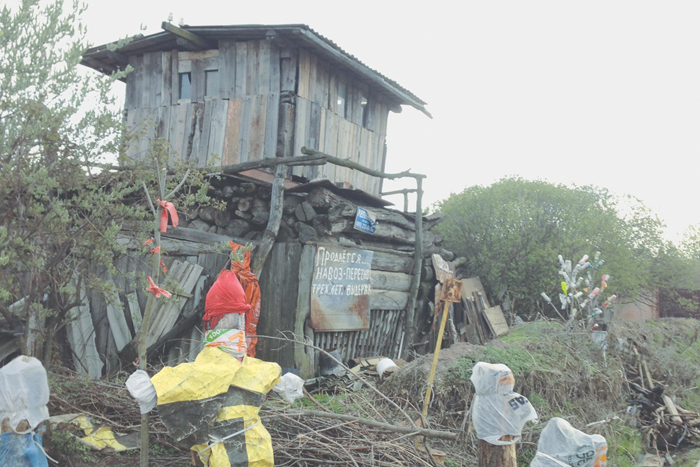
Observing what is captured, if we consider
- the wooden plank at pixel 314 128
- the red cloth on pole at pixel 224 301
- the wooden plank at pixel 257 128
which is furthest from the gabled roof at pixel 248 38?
the red cloth on pole at pixel 224 301

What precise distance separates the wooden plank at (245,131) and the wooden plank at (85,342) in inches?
180

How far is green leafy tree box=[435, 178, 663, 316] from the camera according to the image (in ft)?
43.0

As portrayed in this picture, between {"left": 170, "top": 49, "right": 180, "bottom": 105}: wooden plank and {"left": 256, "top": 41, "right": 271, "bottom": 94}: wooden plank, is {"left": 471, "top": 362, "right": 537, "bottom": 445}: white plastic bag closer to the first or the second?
{"left": 256, "top": 41, "right": 271, "bottom": 94}: wooden plank

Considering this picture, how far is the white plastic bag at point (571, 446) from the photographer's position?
3.78 meters

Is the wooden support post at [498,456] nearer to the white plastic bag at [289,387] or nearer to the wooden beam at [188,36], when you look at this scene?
the white plastic bag at [289,387]

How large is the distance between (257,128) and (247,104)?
575 millimetres

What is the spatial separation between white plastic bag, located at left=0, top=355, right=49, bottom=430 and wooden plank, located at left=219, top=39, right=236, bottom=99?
8573 millimetres

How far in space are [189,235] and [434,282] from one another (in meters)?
5.22

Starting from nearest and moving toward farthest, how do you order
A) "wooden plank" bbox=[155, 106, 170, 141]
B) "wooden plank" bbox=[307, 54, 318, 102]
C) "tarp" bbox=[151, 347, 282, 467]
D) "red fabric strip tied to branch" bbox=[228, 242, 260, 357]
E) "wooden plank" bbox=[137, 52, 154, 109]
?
"tarp" bbox=[151, 347, 282, 467] < "red fabric strip tied to branch" bbox=[228, 242, 260, 357] < "wooden plank" bbox=[307, 54, 318, 102] < "wooden plank" bbox=[155, 106, 170, 141] < "wooden plank" bbox=[137, 52, 154, 109]

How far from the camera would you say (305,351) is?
7.91m

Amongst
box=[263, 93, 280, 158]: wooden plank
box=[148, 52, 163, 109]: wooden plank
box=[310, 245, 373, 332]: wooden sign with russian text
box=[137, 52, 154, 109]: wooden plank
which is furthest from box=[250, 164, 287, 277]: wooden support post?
box=[137, 52, 154, 109]: wooden plank

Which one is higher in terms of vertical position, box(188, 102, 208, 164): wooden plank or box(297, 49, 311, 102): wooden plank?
box(297, 49, 311, 102): wooden plank

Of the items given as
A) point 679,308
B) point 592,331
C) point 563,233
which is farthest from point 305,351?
point 679,308

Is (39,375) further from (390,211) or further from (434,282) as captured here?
(434,282)
